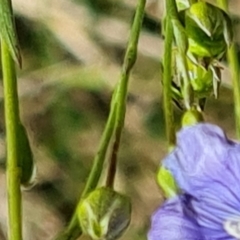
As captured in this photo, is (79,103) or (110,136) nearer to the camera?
(110,136)

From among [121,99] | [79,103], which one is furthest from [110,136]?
[79,103]

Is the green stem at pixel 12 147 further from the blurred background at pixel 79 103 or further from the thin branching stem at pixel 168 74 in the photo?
the blurred background at pixel 79 103

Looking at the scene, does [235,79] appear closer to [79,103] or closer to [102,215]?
[102,215]

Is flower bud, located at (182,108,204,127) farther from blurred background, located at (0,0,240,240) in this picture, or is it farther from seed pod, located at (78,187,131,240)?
blurred background, located at (0,0,240,240)

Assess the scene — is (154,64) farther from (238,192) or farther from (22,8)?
(238,192)

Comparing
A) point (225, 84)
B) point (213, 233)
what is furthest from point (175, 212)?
point (225, 84)

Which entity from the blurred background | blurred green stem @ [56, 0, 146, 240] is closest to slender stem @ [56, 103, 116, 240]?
blurred green stem @ [56, 0, 146, 240]
